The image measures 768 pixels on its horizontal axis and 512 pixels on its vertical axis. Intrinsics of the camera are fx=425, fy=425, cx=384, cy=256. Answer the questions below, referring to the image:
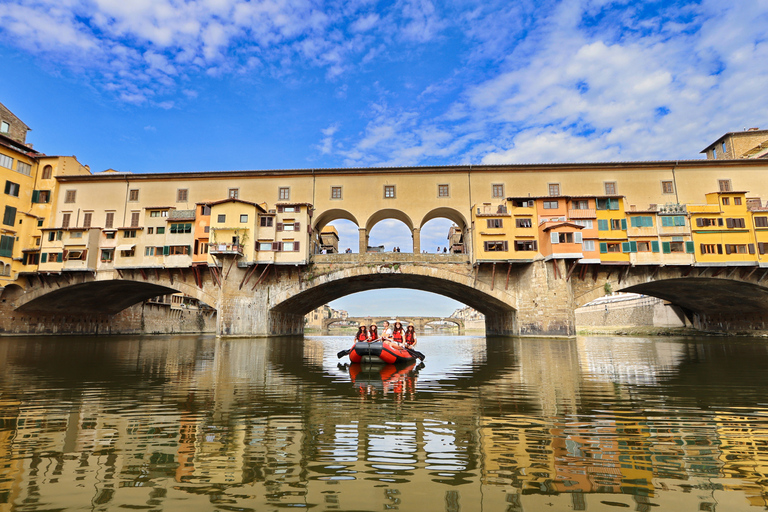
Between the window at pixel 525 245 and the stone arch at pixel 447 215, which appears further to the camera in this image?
the stone arch at pixel 447 215

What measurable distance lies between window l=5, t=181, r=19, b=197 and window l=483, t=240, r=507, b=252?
4422 centimetres

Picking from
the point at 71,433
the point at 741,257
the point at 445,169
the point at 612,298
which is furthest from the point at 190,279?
the point at 612,298

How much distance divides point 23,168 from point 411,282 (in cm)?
3949

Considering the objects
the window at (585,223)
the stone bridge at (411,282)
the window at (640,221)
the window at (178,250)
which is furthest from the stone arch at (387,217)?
the window at (640,221)

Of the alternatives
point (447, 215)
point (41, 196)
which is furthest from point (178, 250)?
point (447, 215)

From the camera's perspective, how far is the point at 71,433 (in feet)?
20.9

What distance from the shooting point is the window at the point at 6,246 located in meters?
39.1

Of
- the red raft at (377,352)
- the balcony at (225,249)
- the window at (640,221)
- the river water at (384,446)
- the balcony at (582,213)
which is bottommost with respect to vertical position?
the river water at (384,446)

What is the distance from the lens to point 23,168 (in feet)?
135

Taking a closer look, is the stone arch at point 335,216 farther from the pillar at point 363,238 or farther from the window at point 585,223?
the window at point 585,223

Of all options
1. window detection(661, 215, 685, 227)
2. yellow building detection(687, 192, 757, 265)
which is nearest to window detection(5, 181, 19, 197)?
window detection(661, 215, 685, 227)

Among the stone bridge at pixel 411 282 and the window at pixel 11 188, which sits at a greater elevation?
the window at pixel 11 188

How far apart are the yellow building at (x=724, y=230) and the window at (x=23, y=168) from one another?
62311 mm

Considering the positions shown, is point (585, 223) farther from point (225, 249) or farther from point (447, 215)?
point (225, 249)
